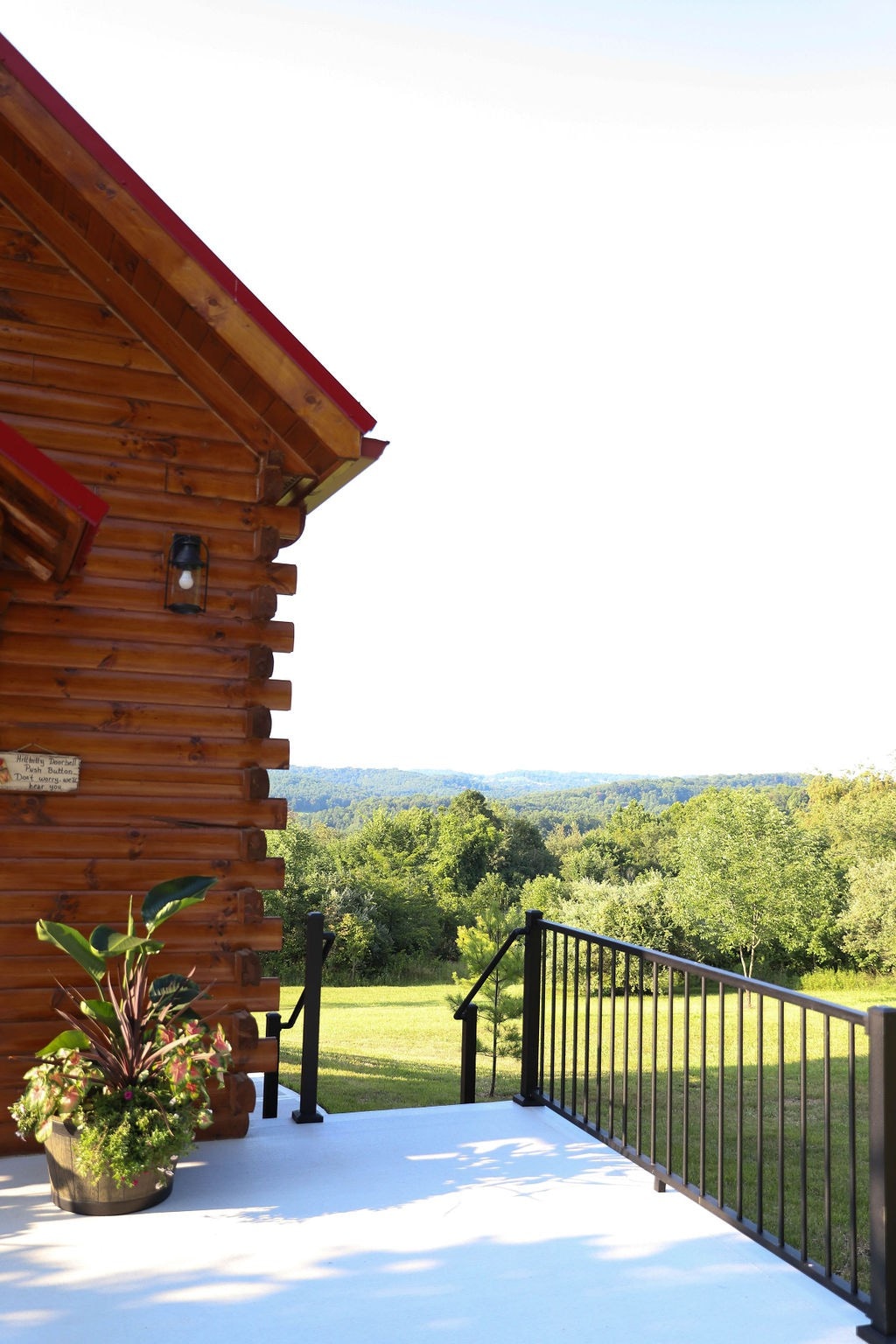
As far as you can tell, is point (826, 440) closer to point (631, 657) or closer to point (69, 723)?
point (631, 657)

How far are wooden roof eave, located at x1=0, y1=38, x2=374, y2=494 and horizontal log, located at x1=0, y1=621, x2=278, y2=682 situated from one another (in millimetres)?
969

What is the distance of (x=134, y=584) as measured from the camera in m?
4.50

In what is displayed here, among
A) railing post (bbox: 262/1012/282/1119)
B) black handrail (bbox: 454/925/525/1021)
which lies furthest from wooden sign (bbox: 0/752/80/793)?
black handrail (bbox: 454/925/525/1021)

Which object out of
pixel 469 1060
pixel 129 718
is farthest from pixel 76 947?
pixel 469 1060

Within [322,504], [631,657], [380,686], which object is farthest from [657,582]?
[322,504]

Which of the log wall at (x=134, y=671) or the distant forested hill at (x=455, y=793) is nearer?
the log wall at (x=134, y=671)

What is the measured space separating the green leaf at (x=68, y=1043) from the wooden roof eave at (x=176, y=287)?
2.64 metres

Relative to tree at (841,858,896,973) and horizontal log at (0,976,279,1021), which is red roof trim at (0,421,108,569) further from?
tree at (841,858,896,973)

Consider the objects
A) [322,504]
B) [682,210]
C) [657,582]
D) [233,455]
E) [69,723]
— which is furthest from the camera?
[657,582]

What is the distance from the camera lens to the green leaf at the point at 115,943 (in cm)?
353

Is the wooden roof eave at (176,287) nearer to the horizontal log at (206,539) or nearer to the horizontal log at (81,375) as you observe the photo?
the horizontal log at (81,375)

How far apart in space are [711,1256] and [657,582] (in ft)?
269

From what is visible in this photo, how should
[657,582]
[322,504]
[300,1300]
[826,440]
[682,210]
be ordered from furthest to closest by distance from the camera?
[657,582] → [826,440] → [682,210] → [322,504] → [300,1300]

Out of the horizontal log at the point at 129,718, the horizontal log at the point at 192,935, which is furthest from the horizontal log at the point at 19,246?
the horizontal log at the point at 192,935
